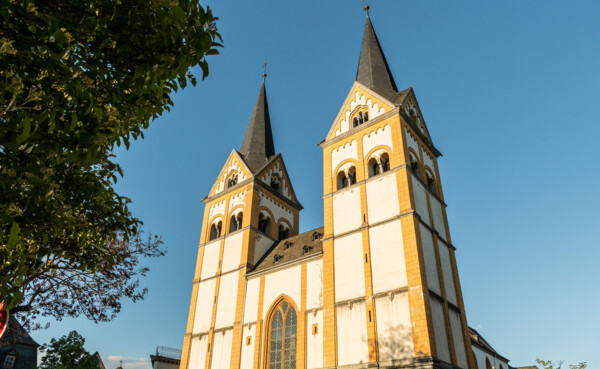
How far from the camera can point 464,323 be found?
21.3 m

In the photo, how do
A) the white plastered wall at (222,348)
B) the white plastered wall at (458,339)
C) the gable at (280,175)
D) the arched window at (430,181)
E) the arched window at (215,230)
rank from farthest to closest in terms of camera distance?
the gable at (280,175), the arched window at (215,230), the arched window at (430,181), the white plastered wall at (222,348), the white plastered wall at (458,339)

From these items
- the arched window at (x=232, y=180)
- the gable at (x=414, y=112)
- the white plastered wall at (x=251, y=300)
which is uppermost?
the gable at (x=414, y=112)

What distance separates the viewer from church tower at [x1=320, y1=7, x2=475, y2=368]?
18.5 m

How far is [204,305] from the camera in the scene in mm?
28375

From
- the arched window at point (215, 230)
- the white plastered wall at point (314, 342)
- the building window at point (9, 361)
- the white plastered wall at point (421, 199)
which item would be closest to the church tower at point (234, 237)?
the arched window at point (215, 230)

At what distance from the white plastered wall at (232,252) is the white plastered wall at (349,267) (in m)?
8.71

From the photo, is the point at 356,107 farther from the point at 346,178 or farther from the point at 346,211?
the point at 346,211

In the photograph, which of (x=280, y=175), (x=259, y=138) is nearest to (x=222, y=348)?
(x=280, y=175)

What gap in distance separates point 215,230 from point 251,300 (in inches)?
337

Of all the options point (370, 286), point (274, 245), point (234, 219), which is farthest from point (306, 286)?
point (234, 219)

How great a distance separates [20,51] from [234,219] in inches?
1085

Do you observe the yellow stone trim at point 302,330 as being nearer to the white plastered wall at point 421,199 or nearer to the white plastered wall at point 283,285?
the white plastered wall at point 283,285

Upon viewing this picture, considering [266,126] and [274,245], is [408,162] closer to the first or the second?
[274,245]

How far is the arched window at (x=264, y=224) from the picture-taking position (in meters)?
31.5
